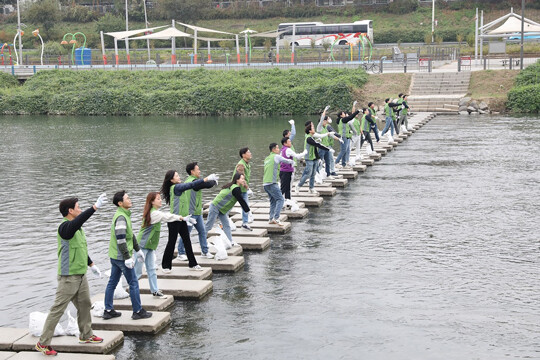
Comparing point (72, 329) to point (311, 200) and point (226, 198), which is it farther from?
point (311, 200)

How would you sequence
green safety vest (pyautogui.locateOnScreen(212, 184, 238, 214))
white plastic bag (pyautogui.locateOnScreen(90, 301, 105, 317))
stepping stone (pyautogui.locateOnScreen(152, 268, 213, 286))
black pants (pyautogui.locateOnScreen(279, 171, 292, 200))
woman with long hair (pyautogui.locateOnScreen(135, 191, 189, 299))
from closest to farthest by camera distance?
white plastic bag (pyautogui.locateOnScreen(90, 301, 105, 317)), woman with long hair (pyautogui.locateOnScreen(135, 191, 189, 299)), stepping stone (pyautogui.locateOnScreen(152, 268, 213, 286)), green safety vest (pyautogui.locateOnScreen(212, 184, 238, 214)), black pants (pyautogui.locateOnScreen(279, 171, 292, 200))

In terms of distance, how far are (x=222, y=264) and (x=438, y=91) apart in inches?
1501

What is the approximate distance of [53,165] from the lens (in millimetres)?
27781

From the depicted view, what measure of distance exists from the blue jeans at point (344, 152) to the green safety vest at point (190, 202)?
38.9 feet

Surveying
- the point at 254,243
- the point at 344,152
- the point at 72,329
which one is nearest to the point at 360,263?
the point at 254,243

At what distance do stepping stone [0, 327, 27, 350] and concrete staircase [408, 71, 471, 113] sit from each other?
38820 mm

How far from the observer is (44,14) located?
9231cm

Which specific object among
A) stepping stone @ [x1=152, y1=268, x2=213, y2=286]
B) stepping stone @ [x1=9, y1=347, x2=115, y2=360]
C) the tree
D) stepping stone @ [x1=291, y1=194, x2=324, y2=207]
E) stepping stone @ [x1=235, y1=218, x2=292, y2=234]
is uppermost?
the tree

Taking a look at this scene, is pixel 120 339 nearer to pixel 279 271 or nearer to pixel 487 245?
pixel 279 271

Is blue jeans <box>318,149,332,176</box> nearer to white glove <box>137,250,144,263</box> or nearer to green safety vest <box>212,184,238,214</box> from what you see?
green safety vest <box>212,184,238,214</box>

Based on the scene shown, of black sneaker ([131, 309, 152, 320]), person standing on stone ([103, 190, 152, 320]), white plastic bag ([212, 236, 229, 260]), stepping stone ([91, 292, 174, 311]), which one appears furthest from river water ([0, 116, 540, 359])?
person standing on stone ([103, 190, 152, 320])

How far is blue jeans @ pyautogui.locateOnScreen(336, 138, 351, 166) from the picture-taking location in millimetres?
24078

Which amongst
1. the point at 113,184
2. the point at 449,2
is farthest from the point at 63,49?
the point at 113,184

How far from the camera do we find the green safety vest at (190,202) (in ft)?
41.0
